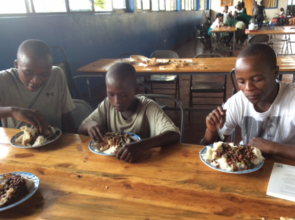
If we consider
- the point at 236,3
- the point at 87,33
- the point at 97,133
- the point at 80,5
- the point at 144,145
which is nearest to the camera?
the point at 144,145

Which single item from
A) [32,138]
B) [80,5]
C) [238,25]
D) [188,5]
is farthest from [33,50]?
[188,5]

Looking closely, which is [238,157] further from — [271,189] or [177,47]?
[177,47]

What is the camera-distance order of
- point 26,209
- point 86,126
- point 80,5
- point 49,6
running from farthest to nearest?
point 80,5 → point 49,6 → point 86,126 → point 26,209

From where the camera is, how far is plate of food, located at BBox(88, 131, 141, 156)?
109 centimetres

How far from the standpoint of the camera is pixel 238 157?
3.05 feet

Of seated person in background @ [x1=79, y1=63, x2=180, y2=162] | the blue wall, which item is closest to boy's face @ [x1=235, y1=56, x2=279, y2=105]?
seated person in background @ [x1=79, y1=63, x2=180, y2=162]

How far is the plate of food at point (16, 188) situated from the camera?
774 mm

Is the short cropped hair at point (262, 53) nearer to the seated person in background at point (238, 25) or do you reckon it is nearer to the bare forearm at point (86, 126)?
the bare forearm at point (86, 126)

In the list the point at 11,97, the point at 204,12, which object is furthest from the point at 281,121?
the point at 204,12

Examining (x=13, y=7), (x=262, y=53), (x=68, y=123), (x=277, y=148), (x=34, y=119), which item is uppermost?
(x=13, y=7)

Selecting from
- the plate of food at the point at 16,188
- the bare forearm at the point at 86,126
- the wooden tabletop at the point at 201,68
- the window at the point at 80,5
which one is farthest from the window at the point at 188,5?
the plate of food at the point at 16,188

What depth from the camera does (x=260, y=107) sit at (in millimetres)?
1319

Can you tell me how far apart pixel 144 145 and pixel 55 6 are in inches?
141

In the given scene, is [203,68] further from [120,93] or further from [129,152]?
[129,152]
